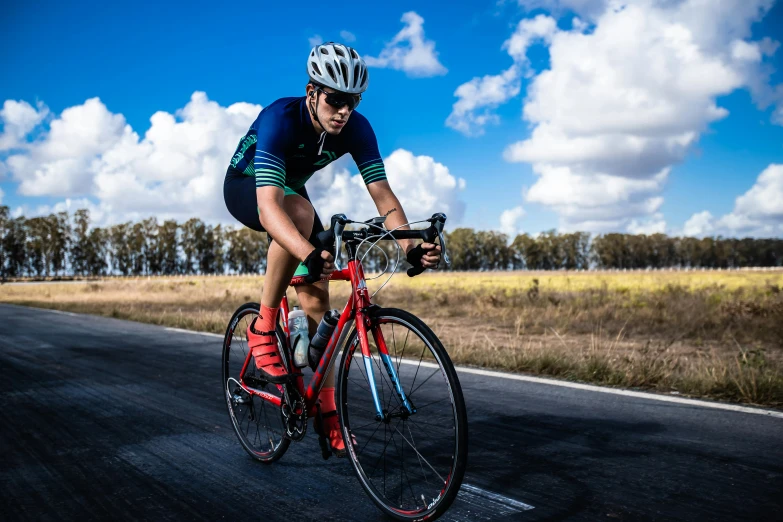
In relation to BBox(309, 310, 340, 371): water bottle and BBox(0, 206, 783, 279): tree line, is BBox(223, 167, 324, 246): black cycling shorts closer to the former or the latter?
BBox(309, 310, 340, 371): water bottle

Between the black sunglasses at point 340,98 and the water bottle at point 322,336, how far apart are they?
0.98 m

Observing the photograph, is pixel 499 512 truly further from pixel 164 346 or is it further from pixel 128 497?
pixel 164 346

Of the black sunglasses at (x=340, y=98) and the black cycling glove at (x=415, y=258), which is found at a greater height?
the black sunglasses at (x=340, y=98)

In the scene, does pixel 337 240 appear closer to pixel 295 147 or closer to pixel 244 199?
pixel 295 147

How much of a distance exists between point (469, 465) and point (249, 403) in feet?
4.61

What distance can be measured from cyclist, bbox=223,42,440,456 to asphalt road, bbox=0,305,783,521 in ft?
1.81

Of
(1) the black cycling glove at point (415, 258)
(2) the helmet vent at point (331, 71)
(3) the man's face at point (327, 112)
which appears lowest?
(1) the black cycling glove at point (415, 258)

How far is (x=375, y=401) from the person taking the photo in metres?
2.53

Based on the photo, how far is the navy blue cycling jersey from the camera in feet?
9.53

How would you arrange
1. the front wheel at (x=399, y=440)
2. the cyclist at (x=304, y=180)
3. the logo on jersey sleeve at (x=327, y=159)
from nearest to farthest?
the front wheel at (x=399, y=440) < the cyclist at (x=304, y=180) < the logo on jersey sleeve at (x=327, y=159)

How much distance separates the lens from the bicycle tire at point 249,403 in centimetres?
340

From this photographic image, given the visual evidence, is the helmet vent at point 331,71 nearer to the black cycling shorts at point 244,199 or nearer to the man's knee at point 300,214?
the man's knee at point 300,214

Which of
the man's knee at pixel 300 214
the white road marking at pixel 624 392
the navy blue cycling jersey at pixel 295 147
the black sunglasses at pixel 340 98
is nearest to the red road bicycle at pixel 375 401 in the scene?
the man's knee at pixel 300 214

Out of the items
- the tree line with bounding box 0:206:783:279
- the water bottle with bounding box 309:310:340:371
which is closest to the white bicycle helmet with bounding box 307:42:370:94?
the water bottle with bounding box 309:310:340:371
